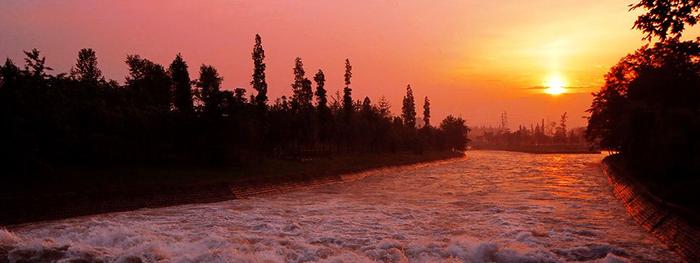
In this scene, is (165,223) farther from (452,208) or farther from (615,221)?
(615,221)

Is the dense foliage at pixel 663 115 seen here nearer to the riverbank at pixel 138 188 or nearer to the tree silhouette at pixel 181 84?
the riverbank at pixel 138 188

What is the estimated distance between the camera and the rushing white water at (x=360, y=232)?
14180mm

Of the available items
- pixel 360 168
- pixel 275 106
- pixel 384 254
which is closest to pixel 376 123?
pixel 275 106

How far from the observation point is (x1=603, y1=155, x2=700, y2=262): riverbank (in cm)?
1381

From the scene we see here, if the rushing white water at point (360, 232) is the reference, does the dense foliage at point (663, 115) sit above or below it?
above

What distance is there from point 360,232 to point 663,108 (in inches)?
1017

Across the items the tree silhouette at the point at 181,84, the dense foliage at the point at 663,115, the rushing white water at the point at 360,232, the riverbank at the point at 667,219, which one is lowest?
the rushing white water at the point at 360,232

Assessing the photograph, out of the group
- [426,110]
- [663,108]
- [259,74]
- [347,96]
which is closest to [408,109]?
[426,110]

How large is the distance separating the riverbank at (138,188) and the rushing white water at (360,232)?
1.21 m

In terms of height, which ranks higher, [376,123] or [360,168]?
[376,123]

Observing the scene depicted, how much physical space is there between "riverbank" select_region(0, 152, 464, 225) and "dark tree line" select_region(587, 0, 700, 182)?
27125mm

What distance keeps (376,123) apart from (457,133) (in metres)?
54.8

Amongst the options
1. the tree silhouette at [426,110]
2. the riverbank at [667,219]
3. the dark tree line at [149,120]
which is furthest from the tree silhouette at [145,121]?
the tree silhouette at [426,110]

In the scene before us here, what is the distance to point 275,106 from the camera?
2653 inches
